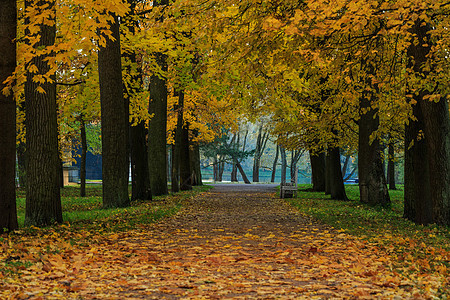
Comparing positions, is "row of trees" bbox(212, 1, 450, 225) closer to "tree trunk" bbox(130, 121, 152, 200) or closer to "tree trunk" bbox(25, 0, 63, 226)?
"tree trunk" bbox(25, 0, 63, 226)

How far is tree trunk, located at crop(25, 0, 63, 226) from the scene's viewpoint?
10.9 meters

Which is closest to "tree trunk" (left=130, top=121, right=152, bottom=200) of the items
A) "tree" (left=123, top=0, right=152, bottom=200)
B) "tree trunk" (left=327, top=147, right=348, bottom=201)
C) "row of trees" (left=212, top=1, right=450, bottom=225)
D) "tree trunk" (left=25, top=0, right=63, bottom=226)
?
"tree" (left=123, top=0, right=152, bottom=200)

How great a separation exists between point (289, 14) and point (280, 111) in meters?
11.1

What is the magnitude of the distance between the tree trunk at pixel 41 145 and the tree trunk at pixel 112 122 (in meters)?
4.40

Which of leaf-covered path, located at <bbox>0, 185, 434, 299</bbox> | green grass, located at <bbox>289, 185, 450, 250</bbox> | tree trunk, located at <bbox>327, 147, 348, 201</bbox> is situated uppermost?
tree trunk, located at <bbox>327, 147, 348, 201</bbox>

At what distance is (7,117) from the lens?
943cm

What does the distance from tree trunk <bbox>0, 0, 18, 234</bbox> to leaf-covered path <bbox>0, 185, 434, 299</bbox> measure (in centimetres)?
124

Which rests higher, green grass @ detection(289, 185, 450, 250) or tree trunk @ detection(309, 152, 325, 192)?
tree trunk @ detection(309, 152, 325, 192)

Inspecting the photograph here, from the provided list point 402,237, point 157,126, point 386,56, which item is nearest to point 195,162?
point 157,126

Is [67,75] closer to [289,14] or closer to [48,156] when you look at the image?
[48,156]

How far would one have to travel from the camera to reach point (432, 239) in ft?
33.1

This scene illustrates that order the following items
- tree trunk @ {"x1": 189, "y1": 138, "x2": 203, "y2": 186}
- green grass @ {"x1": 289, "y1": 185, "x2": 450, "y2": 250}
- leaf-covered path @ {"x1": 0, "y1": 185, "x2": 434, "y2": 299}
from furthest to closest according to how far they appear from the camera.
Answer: tree trunk @ {"x1": 189, "y1": 138, "x2": 203, "y2": 186}
green grass @ {"x1": 289, "y1": 185, "x2": 450, "y2": 250}
leaf-covered path @ {"x1": 0, "y1": 185, "x2": 434, "y2": 299}

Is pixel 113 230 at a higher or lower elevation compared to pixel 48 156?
lower

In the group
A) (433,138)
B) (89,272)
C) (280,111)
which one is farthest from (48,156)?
(280,111)
